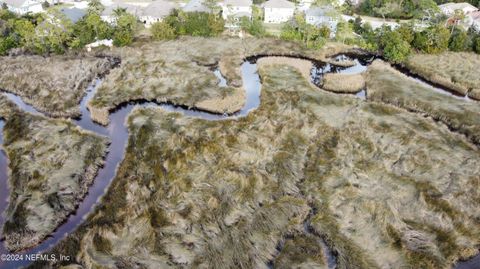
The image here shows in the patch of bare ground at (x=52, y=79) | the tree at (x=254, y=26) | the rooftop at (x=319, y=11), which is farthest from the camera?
the tree at (x=254, y=26)

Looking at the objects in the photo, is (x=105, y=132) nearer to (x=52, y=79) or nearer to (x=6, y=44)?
(x=52, y=79)

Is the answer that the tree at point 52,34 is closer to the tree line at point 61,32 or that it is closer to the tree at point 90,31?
the tree line at point 61,32

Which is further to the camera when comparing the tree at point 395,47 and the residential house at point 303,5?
the residential house at point 303,5

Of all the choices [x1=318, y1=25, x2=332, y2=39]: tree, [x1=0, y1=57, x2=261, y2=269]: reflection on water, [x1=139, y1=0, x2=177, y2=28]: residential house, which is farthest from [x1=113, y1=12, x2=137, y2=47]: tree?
[x1=318, y1=25, x2=332, y2=39]: tree

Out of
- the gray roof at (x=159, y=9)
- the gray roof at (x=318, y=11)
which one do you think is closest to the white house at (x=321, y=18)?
the gray roof at (x=318, y=11)

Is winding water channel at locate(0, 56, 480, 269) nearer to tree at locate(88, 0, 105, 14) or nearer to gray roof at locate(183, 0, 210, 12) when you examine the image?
gray roof at locate(183, 0, 210, 12)

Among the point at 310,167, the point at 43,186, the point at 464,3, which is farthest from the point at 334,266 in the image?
the point at 464,3
